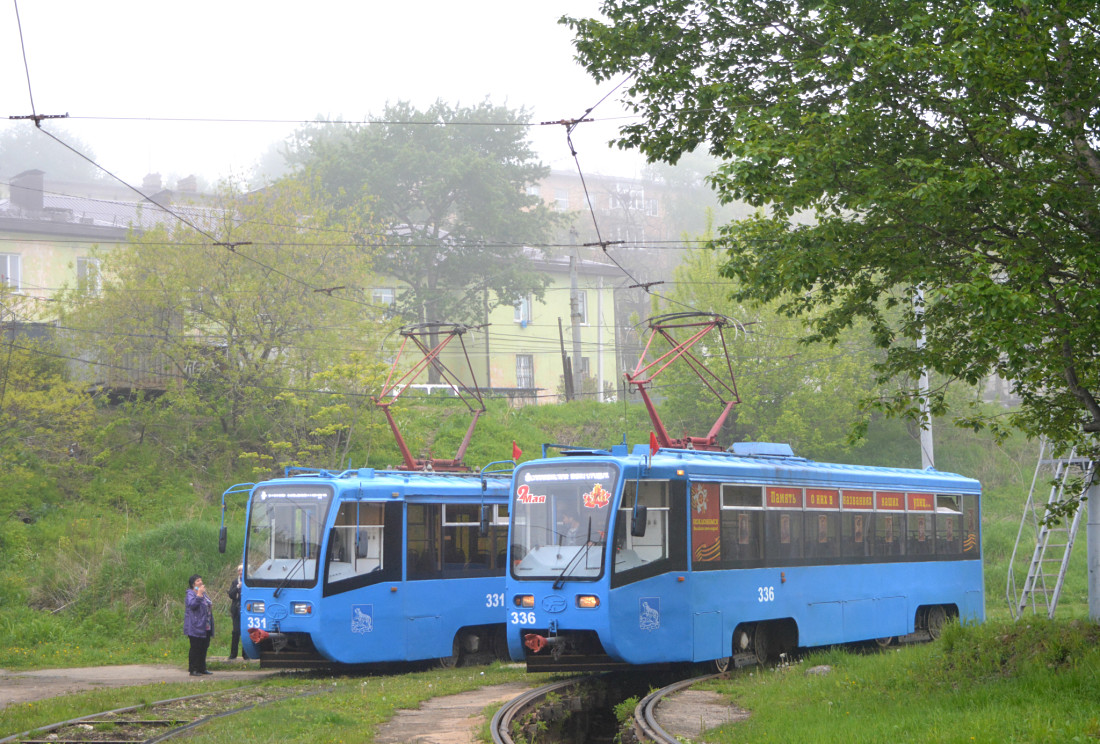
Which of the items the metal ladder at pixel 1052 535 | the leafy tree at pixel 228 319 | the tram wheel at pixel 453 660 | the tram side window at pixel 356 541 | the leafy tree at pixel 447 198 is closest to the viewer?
the metal ladder at pixel 1052 535

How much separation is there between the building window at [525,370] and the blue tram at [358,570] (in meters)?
37.7

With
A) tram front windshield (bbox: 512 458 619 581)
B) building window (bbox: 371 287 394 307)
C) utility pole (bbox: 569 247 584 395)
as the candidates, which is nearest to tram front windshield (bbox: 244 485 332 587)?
tram front windshield (bbox: 512 458 619 581)

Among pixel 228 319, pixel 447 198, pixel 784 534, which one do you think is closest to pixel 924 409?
pixel 784 534

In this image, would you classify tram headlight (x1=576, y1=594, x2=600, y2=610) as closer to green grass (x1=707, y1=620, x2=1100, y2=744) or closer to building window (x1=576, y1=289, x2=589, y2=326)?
green grass (x1=707, y1=620, x2=1100, y2=744)

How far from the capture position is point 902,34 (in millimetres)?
12484

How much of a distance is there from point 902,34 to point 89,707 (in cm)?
1180

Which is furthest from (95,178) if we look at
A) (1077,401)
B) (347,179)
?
(1077,401)

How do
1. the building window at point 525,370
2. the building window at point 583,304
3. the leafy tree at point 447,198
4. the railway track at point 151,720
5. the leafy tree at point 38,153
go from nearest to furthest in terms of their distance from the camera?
the railway track at point 151,720, the leafy tree at point 447,198, the building window at point 525,370, the building window at point 583,304, the leafy tree at point 38,153

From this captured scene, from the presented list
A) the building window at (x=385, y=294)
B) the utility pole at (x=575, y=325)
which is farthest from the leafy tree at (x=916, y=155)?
the building window at (x=385, y=294)

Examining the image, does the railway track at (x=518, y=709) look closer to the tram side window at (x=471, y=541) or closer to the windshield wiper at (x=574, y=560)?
the windshield wiper at (x=574, y=560)

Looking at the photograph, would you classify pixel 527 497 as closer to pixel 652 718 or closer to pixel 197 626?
pixel 652 718

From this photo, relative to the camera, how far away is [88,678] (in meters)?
17.5

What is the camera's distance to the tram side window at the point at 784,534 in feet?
52.7

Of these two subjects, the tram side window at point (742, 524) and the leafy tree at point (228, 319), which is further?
the leafy tree at point (228, 319)
